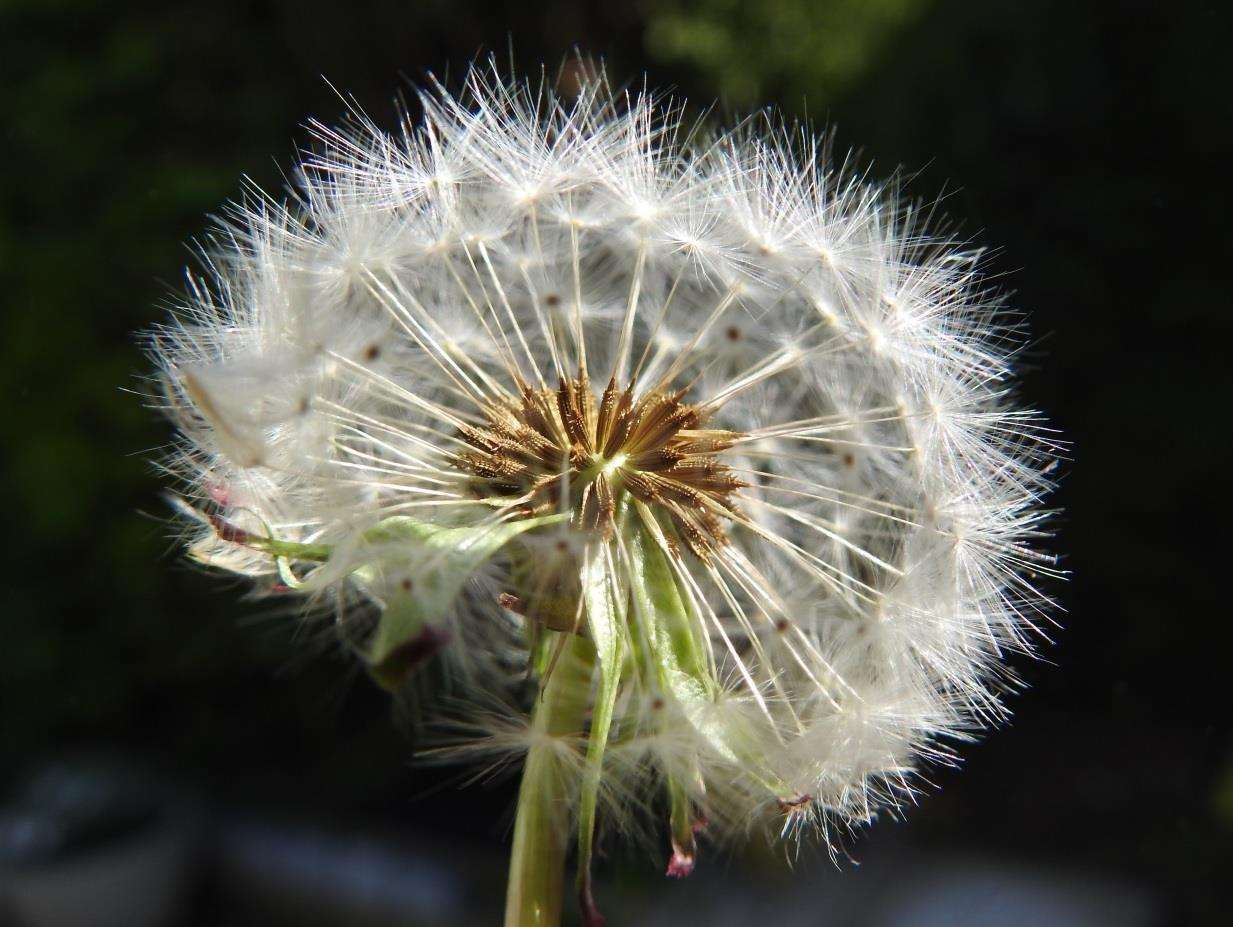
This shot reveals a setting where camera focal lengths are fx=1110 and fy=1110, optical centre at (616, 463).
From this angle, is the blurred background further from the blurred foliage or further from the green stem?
the green stem

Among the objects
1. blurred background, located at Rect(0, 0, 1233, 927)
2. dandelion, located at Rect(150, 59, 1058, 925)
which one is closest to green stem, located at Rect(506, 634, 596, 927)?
dandelion, located at Rect(150, 59, 1058, 925)

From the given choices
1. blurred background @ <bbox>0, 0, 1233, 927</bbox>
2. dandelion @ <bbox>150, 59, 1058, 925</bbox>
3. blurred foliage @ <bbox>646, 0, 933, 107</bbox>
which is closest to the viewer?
dandelion @ <bbox>150, 59, 1058, 925</bbox>

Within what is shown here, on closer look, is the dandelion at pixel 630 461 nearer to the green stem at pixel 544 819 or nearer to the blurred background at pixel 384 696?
the green stem at pixel 544 819

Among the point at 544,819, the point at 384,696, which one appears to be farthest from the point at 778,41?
the point at 544,819

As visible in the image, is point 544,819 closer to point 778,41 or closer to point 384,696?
point 384,696

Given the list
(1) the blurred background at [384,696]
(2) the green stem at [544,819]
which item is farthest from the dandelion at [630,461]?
(1) the blurred background at [384,696]

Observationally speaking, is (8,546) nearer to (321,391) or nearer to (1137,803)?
(321,391)

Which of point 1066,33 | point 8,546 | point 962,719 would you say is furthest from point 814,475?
point 8,546
